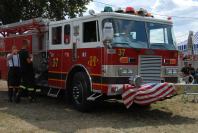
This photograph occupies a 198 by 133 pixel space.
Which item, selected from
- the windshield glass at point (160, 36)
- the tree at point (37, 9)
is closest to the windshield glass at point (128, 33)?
the windshield glass at point (160, 36)

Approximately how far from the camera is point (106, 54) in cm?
1015

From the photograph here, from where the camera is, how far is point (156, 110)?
11.9m

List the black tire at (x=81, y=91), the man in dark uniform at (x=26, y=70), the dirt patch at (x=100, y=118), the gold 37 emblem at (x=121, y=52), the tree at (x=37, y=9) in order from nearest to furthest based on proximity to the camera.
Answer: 1. the dirt patch at (x=100, y=118)
2. the gold 37 emblem at (x=121, y=52)
3. the black tire at (x=81, y=91)
4. the man in dark uniform at (x=26, y=70)
5. the tree at (x=37, y=9)

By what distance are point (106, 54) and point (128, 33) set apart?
87 centimetres

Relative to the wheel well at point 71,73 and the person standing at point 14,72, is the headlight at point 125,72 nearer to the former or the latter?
the wheel well at point 71,73

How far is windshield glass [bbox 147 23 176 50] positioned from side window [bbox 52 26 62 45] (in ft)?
9.14

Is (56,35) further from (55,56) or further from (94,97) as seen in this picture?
(94,97)

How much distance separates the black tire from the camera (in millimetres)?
10844

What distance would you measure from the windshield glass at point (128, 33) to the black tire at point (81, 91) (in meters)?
1.40

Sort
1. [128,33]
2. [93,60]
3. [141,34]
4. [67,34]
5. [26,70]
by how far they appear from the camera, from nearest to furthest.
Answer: [128,33], [93,60], [141,34], [67,34], [26,70]

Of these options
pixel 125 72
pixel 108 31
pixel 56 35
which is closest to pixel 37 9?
pixel 56 35

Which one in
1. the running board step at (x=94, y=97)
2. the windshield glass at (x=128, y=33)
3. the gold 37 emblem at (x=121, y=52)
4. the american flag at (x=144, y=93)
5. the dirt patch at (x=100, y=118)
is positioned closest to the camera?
the dirt patch at (x=100, y=118)

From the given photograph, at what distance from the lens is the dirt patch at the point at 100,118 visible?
356 inches

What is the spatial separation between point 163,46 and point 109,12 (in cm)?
183
